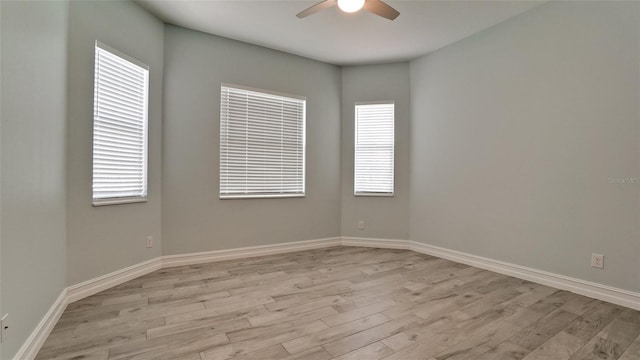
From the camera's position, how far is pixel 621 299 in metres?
2.58

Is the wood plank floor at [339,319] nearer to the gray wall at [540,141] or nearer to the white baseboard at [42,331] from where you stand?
the white baseboard at [42,331]

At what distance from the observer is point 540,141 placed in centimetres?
313

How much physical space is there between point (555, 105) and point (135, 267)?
15.2 feet

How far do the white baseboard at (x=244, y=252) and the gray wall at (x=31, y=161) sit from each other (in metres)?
1.27

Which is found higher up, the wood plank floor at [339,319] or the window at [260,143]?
the window at [260,143]

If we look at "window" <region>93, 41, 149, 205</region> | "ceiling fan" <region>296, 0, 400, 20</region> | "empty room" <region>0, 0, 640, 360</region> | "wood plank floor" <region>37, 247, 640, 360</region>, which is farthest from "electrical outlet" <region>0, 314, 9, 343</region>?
"ceiling fan" <region>296, 0, 400, 20</region>

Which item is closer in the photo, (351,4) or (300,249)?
(351,4)

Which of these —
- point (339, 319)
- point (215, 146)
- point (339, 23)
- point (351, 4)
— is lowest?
point (339, 319)

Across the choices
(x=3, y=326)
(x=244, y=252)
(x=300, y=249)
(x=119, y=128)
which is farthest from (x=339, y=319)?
(x=119, y=128)

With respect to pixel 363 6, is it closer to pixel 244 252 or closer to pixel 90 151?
pixel 90 151

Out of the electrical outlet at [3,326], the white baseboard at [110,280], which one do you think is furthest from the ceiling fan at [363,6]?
the white baseboard at [110,280]

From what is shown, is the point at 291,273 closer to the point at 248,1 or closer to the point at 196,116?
the point at 196,116

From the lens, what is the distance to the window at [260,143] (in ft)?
13.0

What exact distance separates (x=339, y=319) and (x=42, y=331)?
1.97 metres
